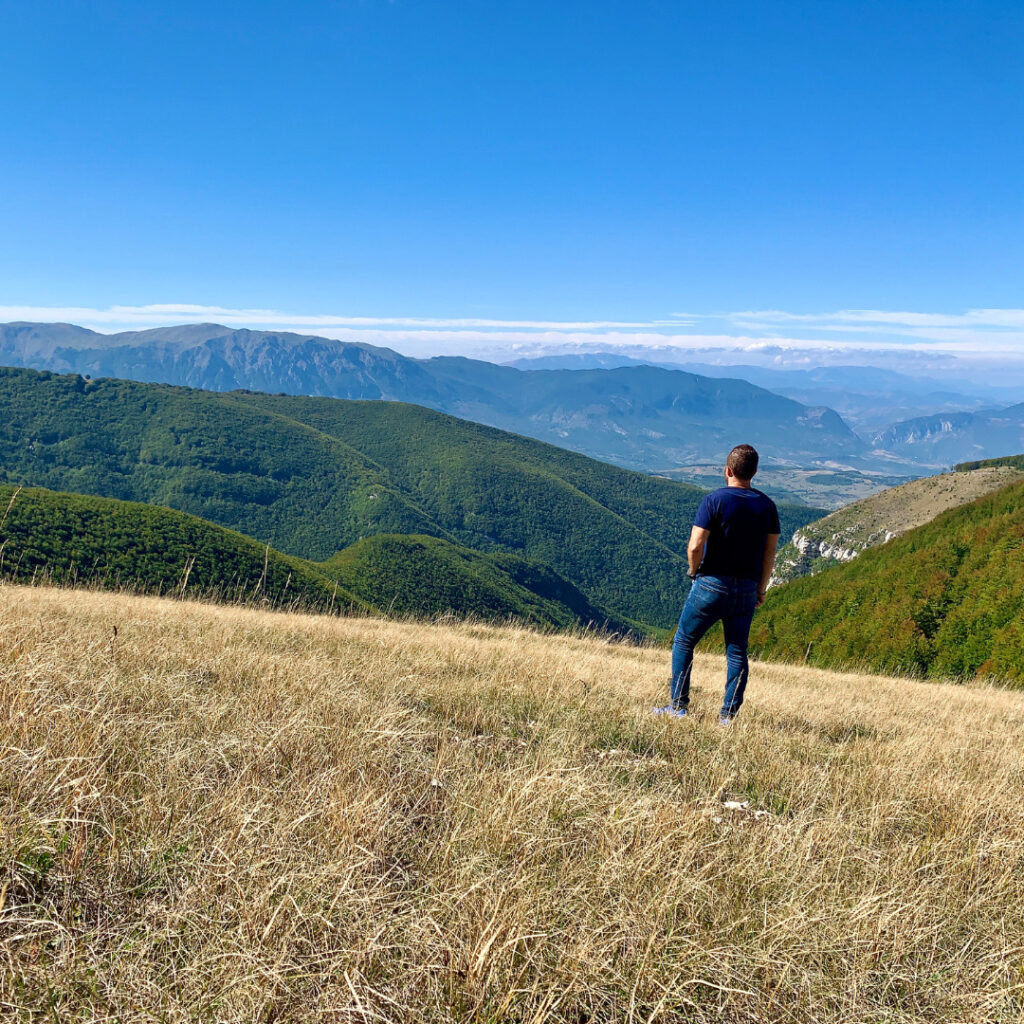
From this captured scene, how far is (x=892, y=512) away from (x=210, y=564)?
392 ft

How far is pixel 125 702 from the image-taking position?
3896mm

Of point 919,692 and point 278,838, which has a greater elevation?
point 278,838

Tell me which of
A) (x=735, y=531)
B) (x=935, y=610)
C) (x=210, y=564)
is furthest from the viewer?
(x=210, y=564)

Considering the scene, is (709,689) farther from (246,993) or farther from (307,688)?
(246,993)

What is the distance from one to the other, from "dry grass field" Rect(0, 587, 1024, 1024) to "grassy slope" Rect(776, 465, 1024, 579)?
372ft

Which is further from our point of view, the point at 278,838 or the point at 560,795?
the point at 560,795

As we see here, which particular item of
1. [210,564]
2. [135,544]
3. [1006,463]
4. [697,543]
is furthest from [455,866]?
[1006,463]

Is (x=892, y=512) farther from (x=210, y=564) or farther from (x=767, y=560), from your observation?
(x=767, y=560)

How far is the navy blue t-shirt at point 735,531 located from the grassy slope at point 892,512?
111209 millimetres

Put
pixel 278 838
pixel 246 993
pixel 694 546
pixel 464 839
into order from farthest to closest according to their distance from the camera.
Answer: pixel 694 546 < pixel 464 839 < pixel 278 838 < pixel 246 993

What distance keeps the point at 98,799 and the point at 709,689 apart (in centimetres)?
710

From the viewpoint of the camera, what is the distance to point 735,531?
573 cm

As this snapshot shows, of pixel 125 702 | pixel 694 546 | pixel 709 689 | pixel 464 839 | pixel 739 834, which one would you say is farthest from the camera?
pixel 709 689

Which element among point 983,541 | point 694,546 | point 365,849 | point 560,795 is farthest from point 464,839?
point 983,541
